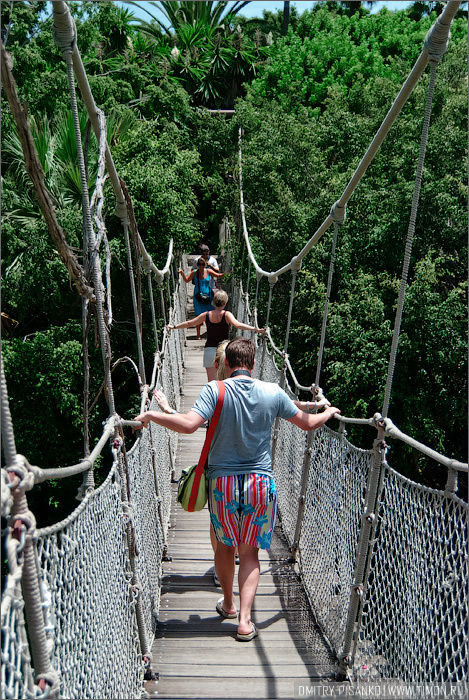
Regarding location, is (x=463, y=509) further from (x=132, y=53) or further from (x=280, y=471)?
(x=132, y=53)

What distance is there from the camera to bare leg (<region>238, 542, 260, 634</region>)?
214cm

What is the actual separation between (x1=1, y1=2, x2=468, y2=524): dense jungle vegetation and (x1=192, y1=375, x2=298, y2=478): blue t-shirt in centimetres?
446

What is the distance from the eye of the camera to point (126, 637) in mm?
1780

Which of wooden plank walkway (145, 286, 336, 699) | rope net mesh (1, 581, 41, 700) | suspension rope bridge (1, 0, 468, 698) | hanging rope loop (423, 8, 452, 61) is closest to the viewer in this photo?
rope net mesh (1, 581, 41, 700)

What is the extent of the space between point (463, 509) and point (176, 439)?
3674 millimetres

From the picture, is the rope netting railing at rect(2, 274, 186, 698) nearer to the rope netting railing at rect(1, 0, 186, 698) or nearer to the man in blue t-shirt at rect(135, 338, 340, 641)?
the rope netting railing at rect(1, 0, 186, 698)

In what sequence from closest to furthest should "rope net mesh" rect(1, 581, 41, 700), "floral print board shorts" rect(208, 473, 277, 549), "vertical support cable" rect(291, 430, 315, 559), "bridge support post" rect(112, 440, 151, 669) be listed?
"rope net mesh" rect(1, 581, 41, 700)
"bridge support post" rect(112, 440, 151, 669)
"floral print board shorts" rect(208, 473, 277, 549)
"vertical support cable" rect(291, 430, 315, 559)

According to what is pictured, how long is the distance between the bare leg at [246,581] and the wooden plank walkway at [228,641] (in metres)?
0.07

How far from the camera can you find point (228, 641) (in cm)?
219

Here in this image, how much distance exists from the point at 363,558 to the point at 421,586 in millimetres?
362

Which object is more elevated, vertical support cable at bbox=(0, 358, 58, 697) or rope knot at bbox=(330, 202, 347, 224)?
rope knot at bbox=(330, 202, 347, 224)

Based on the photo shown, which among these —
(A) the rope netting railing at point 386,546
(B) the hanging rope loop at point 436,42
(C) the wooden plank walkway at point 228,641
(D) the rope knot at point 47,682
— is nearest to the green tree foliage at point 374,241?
(C) the wooden plank walkway at point 228,641

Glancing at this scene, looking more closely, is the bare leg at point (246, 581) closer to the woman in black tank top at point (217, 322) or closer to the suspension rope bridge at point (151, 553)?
the suspension rope bridge at point (151, 553)

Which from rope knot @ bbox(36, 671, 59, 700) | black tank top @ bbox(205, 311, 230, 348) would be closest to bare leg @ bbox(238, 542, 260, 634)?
Answer: rope knot @ bbox(36, 671, 59, 700)
